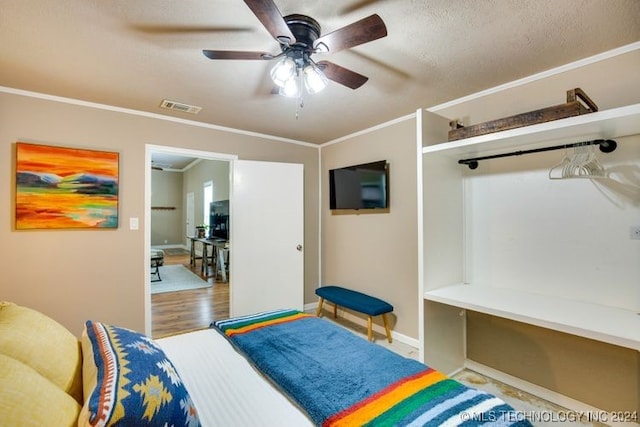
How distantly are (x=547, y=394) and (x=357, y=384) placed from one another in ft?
5.81

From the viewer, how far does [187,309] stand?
415 cm

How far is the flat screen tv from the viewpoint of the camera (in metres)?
3.33

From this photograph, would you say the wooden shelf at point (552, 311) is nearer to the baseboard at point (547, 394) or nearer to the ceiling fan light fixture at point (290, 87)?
the baseboard at point (547, 394)

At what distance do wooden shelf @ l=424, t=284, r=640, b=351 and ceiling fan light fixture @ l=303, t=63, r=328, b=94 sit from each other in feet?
5.29

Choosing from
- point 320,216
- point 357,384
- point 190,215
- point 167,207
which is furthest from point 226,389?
point 167,207

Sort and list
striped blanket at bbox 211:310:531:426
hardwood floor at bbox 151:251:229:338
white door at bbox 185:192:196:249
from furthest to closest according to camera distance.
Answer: white door at bbox 185:192:196:249 → hardwood floor at bbox 151:251:229:338 → striped blanket at bbox 211:310:531:426

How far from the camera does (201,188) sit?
8.73 m

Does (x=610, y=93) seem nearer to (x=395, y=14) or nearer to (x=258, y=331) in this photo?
(x=395, y=14)

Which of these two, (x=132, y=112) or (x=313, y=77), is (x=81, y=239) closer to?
(x=132, y=112)

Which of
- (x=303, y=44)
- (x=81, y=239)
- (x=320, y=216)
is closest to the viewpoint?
(x=303, y=44)

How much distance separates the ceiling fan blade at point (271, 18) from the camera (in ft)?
4.01

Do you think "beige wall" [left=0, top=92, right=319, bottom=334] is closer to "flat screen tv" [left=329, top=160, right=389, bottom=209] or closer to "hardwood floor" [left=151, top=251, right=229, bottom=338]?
"hardwood floor" [left=151, top=251, right=229, bottom=338]

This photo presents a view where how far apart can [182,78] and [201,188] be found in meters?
6.87

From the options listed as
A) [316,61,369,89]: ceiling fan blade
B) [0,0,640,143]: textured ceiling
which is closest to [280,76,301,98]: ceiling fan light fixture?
[316,61,369,89]: ceiling fan blade
